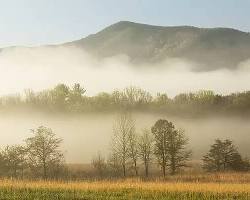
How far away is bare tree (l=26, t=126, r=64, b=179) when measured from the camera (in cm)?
7925

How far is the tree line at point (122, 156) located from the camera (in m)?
79.5

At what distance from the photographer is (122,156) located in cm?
8956

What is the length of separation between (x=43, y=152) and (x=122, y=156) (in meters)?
15.1

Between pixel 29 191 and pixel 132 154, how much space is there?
154 feet

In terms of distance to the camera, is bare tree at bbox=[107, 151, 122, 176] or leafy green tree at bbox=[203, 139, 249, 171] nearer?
bare tree at bbox=[107, 151, 122, 176]

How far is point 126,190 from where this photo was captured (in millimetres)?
46938

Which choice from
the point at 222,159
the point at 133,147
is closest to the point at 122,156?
the point at 133,147

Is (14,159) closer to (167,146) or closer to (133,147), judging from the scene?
(133,147)

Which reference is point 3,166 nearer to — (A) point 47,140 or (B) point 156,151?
(A) point 47,140

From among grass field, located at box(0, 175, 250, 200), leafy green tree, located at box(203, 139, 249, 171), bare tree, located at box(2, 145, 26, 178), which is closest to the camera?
grass field, located at box(0, 175, 250, 200)

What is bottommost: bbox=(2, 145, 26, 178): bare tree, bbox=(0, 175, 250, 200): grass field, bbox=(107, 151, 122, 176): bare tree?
bbox=(0, 175, 250, 200): grass field

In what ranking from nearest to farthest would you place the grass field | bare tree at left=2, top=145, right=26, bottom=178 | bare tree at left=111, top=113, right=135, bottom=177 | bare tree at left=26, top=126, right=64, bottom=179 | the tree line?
the grass field
bare tree at left=2, top=145, right=26, bottom=178
bare tree at left=26, top=126, right=64, bottom=179
the tree line
bare tree at left=111, top=113, right=135, bottom=177

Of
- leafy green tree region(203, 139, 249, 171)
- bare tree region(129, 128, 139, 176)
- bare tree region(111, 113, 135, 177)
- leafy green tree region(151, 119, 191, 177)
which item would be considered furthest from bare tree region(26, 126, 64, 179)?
leafy green tree region(203, 139, 249, 171)

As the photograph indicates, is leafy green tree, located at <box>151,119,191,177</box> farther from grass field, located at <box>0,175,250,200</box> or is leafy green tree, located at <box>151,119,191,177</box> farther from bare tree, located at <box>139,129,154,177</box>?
grass field, located at <box>0,175,250,200</box>
